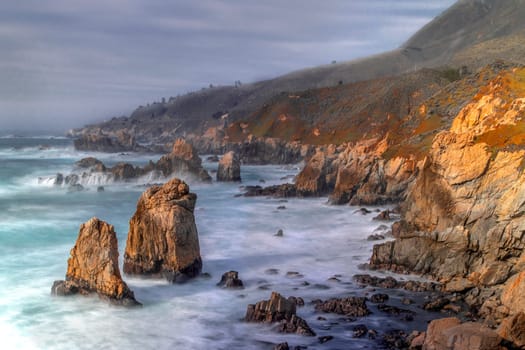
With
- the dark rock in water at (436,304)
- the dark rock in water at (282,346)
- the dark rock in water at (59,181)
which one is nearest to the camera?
the dark rock in water at (282,346)

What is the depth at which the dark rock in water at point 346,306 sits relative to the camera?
2409 centimetres

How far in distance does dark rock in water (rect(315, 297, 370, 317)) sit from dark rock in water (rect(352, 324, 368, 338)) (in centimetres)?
130

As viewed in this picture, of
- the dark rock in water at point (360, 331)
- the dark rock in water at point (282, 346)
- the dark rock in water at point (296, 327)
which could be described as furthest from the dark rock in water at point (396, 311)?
the dark rock in water at point (282, 346)

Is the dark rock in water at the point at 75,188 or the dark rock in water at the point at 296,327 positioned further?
the dark rock in water at the point at 75,188

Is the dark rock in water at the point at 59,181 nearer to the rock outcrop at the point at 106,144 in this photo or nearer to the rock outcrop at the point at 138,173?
the rock outcrop at the point at 138,173

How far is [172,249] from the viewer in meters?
29.3

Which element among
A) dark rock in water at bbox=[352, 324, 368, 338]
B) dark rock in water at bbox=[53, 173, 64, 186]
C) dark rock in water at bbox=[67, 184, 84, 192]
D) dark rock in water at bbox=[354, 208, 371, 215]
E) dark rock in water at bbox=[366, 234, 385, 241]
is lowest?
dark rock in water at bbox=[352, 324, 368, 338]

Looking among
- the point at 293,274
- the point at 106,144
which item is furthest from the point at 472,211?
the point at 106,144

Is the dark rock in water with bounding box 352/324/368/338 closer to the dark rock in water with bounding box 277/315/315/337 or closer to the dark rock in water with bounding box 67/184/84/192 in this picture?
the dark rock in water with bounding box 277/315/315/337

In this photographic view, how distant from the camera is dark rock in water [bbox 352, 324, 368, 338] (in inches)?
859

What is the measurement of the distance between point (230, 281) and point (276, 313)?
599 cm

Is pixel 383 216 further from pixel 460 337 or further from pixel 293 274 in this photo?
pixel 460 337

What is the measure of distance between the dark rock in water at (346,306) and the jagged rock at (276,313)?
6.03 feet

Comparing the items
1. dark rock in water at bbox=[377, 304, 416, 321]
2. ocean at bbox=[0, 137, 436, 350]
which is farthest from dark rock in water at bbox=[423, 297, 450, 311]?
dark rock in water at bbox=[377, 304, 416, 321]
